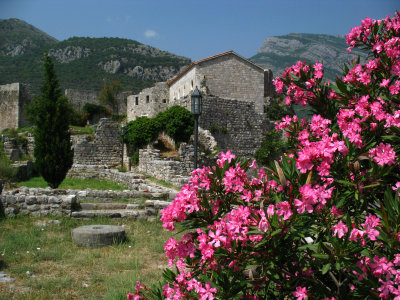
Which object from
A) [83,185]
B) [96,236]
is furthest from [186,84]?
[96,236]

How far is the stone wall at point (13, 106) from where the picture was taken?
33.5 metres

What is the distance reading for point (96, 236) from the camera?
6070mm

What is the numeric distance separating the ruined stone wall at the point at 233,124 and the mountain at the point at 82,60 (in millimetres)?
50648

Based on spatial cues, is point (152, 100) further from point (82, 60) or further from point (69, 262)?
point (82, 60)

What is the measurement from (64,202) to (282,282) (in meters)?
7.07

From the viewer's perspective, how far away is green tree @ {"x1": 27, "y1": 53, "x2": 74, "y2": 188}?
513 inches

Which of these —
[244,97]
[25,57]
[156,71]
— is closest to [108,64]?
[156,71]

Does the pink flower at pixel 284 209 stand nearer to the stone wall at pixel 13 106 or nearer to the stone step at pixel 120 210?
the stone step at pixel 120 210

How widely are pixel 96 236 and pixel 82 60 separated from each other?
86293 mm

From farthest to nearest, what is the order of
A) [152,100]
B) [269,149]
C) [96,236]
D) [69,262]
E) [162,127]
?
[152,100] < [269,149] < [162,127] < [96,236] < [69,262]

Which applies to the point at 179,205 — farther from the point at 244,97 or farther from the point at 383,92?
the point at 244,97

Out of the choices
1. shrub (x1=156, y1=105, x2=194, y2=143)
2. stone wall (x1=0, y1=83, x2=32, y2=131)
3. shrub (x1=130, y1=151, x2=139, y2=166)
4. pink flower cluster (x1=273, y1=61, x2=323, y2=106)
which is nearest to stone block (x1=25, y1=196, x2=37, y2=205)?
pink flower cluster (x1=273, y1=61, x2=323, y2=106)

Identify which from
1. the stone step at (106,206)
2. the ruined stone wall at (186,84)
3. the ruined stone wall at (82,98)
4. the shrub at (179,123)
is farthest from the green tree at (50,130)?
the ruined stone wall at (82,98)

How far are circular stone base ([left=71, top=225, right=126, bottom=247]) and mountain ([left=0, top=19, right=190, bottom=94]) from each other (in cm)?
6185
